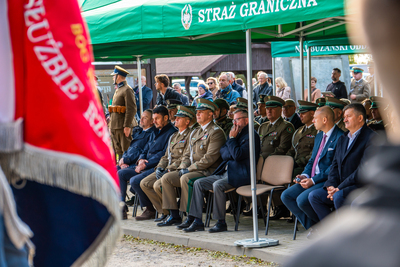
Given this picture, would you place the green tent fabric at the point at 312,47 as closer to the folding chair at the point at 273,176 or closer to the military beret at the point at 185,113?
the military beret at the point at 185,113

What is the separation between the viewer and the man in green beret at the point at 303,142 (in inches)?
247

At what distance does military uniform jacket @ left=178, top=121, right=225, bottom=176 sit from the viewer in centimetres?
662

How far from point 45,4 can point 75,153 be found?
16.2 inches

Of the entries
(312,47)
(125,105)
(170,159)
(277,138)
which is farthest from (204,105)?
(312,47)

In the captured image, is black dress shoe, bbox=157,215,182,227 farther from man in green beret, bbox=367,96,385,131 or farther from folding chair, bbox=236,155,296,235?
man in green beret, bbox=367,96,385,131

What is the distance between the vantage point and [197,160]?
22.4ft

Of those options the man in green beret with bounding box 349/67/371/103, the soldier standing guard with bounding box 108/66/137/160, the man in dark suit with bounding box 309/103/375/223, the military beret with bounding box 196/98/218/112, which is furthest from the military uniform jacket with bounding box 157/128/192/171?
the man in green beret with bounding box 349/67/371/103

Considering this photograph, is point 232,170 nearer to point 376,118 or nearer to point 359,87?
point 376,118

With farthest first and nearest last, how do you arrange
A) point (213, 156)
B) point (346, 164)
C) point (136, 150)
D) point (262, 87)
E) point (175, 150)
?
point (262, 87)
point (136, 150)
point (175, 150)
point (213, 156)
point (346, 164)

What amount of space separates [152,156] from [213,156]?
1.35 meters

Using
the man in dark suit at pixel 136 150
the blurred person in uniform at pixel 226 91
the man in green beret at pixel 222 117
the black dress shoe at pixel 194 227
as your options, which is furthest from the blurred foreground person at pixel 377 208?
the blurred person in uniform at pixel 226 91

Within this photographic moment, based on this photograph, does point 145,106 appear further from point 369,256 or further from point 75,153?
point 369,256

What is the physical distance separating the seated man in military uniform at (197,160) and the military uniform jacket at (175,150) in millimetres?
96

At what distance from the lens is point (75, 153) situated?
1.34 meters
